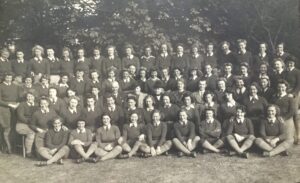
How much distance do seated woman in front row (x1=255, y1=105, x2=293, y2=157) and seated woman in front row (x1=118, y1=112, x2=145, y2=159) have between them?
7.40 feet

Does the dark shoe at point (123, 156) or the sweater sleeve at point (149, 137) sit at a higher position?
the sweater sleeve at point (149, 137)

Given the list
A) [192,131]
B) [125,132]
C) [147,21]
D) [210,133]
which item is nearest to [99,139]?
[125,132]

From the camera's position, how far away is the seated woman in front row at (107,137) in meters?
8.34

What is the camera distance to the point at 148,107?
8977mm

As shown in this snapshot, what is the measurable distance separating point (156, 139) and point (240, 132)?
1.66 m

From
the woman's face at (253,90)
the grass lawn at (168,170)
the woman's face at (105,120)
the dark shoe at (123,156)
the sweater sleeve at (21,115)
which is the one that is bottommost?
the grass lawn at (168,170)

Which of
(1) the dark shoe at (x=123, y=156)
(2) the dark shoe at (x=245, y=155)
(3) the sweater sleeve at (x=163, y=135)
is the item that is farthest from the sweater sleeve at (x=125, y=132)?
(2) the dark shoe at (x=245, y=155)

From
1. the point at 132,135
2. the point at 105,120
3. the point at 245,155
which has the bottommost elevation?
the point at 245,155

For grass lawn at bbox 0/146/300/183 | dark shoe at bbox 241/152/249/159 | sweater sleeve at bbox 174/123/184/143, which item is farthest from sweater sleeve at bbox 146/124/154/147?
dark shoe at bbox 241/152/249/159

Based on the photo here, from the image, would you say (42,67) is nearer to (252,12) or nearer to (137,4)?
(137,4)

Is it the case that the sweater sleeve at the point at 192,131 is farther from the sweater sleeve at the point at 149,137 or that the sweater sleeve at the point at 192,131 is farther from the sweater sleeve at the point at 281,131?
the sweater sleeve at the point at 281,131

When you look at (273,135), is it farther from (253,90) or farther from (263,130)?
(253,90)

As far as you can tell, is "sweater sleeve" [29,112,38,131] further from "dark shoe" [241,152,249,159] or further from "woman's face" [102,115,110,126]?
"dark shoe" [241,152,249,159]

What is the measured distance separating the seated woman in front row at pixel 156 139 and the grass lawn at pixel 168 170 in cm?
17
